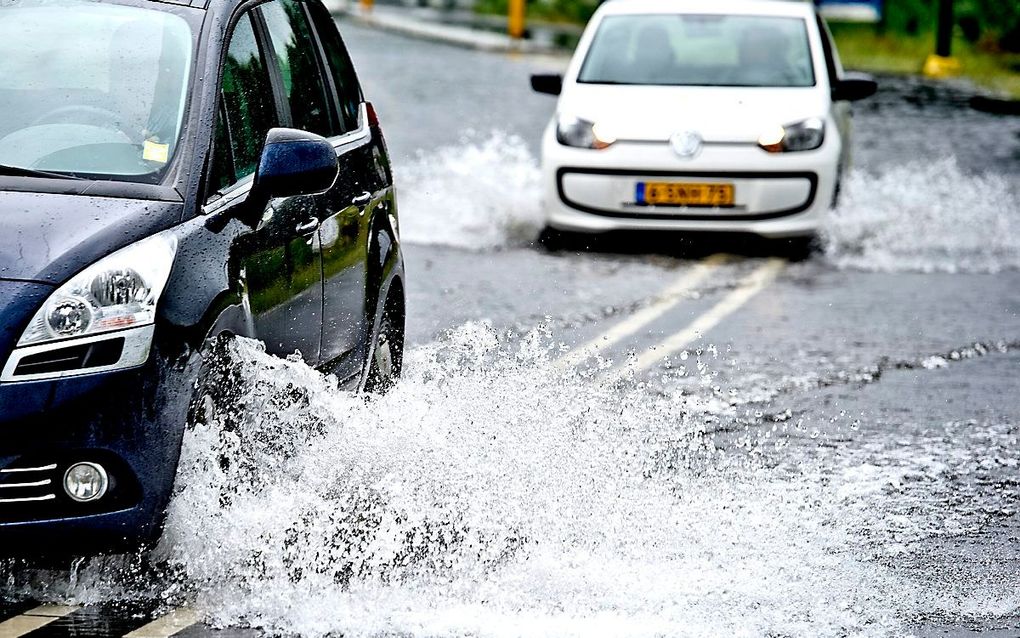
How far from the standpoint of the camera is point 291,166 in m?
5.52

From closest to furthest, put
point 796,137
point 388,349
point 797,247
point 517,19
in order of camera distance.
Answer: point 388,349
point 796,137
point 797,247
point 517,19

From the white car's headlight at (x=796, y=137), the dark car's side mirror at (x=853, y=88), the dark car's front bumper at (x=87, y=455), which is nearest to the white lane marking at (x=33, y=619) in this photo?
the dark car's front bumper at (x=87, y=455)

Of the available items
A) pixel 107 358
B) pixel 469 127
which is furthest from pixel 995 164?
pixel 107 358

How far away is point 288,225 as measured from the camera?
5824mm

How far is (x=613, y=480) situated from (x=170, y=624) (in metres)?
1.87

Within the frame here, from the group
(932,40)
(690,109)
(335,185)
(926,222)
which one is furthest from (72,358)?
(932,40)

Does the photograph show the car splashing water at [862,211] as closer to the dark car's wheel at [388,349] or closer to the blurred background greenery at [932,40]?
the dark car's wheel at [388,349]

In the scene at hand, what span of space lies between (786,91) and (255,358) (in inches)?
316

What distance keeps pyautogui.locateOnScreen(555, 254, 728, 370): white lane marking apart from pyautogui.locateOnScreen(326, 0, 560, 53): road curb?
59.2 ft

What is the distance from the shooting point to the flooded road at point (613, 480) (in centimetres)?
511

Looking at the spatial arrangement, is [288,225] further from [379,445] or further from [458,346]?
[458,346]

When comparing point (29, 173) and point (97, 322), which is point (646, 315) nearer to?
point (29, 173)

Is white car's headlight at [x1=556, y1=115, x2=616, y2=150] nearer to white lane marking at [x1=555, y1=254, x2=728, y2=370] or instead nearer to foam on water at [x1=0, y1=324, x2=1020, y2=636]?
white lane marking at [x1=555, y1=254, x2=728, y2=370]

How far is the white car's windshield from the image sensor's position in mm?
13125
